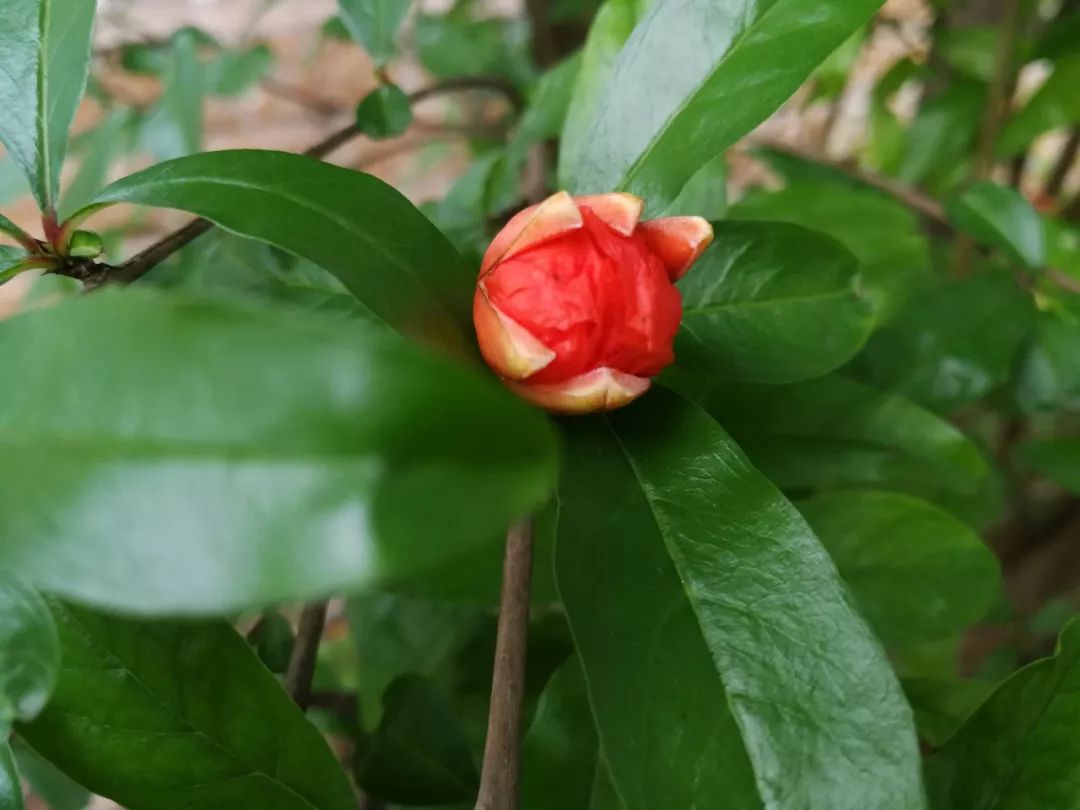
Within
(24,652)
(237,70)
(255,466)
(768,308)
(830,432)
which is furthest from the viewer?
(237,70)

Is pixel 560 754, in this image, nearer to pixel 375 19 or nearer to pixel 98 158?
pixel 375 19

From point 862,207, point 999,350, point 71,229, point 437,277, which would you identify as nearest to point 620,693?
point 437,277

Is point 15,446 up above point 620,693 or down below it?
above

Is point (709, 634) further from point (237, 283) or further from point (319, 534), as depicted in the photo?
point (237, 283)

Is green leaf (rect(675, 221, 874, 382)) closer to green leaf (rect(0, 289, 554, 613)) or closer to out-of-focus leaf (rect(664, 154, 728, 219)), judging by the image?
out-of-focus leaf (rect(664, 154, 728, 219))

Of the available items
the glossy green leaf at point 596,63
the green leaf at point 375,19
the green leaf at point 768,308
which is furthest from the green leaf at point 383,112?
the green leaf at point 768,308

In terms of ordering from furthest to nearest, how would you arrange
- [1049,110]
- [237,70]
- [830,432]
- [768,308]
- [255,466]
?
1. [237,70]
2. [1049,110]
3. [830,432]
4. [768,308]
5. [255,466]

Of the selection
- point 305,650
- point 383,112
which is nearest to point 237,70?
point 383,112
